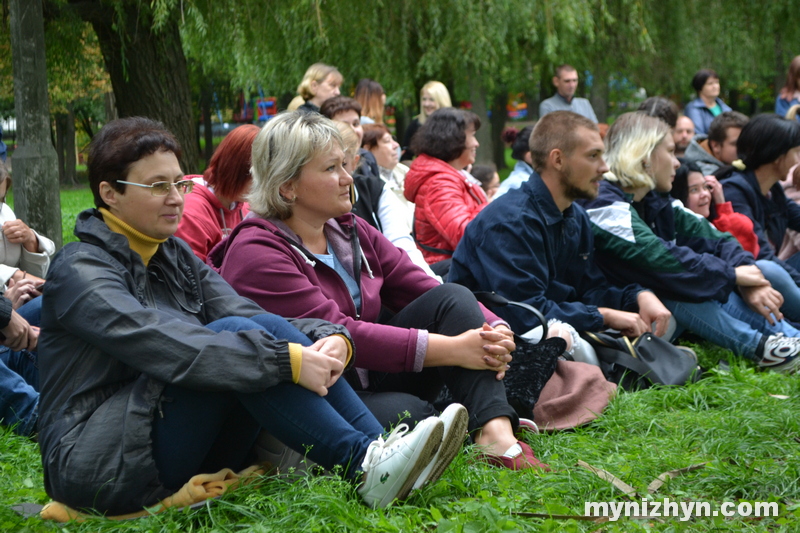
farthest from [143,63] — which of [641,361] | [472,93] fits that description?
[472,93]

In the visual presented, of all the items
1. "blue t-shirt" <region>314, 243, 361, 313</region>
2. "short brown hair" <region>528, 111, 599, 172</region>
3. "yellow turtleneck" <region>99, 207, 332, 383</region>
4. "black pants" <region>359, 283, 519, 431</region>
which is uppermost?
"short brown hair" <region>528, 111, 599, 172</region>

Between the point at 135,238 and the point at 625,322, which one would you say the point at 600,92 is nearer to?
the point at 625,322

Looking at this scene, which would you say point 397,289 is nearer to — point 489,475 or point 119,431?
point 489,475

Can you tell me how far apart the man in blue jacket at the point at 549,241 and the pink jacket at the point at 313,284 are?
0.74m

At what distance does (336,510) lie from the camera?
263cm

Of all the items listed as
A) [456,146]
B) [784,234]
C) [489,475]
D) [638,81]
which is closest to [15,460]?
[489,475]

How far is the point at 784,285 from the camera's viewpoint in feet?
17.6

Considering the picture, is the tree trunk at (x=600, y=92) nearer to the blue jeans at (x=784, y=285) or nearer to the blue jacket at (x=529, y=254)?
the blue jeans at (x=784, y=285)

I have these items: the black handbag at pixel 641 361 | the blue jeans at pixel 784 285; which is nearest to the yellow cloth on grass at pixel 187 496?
the black handbag at pixel 641 361

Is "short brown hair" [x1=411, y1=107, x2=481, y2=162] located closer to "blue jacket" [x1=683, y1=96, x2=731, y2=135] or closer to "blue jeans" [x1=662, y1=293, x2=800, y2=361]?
"blue jeans" [x1=662, y1=293, x2=800, y2=361]

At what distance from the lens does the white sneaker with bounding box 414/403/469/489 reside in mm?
2684

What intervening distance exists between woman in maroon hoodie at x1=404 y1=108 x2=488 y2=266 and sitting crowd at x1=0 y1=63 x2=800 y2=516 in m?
0.02

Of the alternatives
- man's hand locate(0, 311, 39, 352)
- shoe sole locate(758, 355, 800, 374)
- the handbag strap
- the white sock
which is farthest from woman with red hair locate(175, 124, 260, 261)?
shoe sole locate(758, 355, 800, 374)

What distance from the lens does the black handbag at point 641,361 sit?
4395 mm
